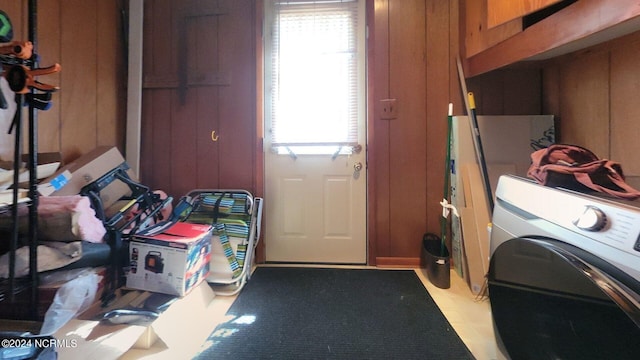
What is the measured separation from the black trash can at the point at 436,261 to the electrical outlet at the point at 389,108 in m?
0.92

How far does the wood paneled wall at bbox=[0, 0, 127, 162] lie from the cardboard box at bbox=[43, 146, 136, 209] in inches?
6.7

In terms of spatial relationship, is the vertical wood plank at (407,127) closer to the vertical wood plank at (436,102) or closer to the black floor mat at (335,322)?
the vertical wood plank at (436,102)

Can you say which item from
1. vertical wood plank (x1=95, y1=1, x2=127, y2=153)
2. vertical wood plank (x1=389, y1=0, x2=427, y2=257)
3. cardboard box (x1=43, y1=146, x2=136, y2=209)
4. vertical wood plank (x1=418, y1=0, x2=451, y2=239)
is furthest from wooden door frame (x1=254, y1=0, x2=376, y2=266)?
vertical wood plank (x1=95, y1=1, x2=127, y2=153)

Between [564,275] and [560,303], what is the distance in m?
0.09

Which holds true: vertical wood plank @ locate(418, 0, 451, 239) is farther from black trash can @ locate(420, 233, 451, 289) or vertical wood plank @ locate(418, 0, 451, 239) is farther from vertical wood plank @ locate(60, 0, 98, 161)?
vertical wood plank @ locate(60, 0, 98, 161)

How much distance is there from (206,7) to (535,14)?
216 cm

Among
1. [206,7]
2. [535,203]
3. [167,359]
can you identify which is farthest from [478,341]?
[206,7]

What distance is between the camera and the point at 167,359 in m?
1.10

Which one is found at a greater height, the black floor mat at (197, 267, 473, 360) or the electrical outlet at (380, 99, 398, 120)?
the electrical outlet at (380, 99, 398, 120)

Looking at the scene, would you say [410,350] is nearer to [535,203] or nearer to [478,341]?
[478,341]

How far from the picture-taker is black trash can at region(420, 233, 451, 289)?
66.6 inches

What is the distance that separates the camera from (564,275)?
60cm

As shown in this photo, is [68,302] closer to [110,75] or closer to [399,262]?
[110,75]

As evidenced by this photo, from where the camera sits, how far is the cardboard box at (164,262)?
1349mm
